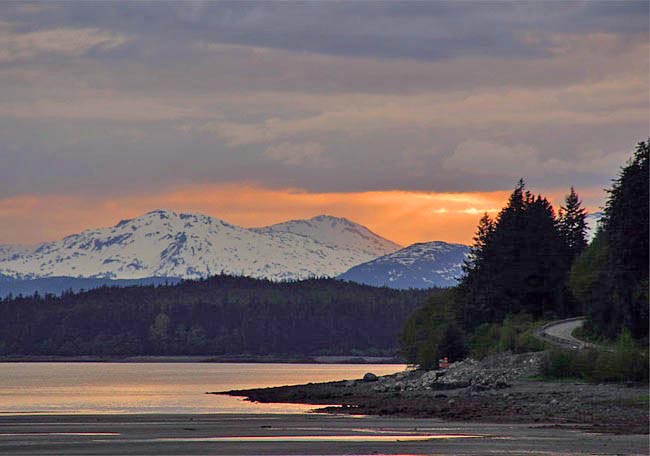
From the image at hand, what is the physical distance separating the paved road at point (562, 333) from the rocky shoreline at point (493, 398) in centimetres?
315

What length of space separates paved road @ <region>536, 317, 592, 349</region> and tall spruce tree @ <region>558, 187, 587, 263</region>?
2460 cm

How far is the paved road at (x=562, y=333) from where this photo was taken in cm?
8819

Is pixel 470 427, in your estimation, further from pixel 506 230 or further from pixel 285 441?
pixel 506 230

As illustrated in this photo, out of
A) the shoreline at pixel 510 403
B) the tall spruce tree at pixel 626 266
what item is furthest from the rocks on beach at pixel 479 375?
the tall spruce tree at pixel 626 266

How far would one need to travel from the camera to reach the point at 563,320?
11262cm

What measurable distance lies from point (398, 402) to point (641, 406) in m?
19.0

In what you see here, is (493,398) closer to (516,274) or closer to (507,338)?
(507,338)

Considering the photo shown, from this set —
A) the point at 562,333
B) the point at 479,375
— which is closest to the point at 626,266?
the point at 562,333

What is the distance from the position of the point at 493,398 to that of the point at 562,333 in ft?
82.8

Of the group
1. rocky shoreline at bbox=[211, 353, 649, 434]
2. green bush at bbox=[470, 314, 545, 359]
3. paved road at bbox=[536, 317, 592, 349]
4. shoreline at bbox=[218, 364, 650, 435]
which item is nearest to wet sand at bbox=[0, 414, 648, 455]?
shoreline at bbox=[218, 364, 650, 435]

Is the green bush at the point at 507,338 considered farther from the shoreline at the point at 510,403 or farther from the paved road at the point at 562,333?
the shoreline at the point at 510,403

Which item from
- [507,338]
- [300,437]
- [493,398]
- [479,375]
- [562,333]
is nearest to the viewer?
[300,437]

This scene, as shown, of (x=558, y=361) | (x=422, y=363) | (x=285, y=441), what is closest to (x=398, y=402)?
(x=558, y=361)

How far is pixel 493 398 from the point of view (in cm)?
7419
